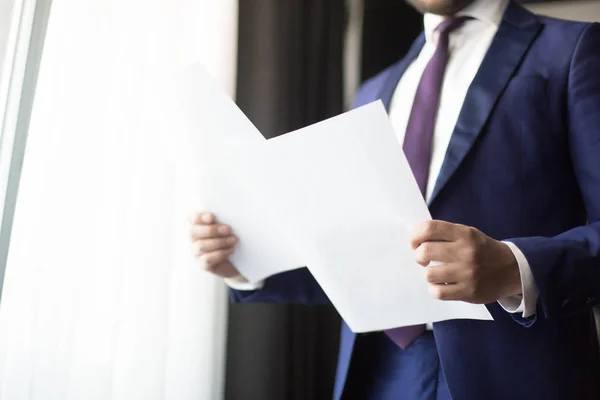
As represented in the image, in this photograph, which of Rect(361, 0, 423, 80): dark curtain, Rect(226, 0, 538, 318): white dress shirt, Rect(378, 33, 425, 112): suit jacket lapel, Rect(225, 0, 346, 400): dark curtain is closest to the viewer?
Rect(226, 0, 538, 318): white dress shirt

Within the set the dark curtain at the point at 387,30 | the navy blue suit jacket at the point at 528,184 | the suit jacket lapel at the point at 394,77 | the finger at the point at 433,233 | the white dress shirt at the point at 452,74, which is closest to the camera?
the finger at the point at 433,233

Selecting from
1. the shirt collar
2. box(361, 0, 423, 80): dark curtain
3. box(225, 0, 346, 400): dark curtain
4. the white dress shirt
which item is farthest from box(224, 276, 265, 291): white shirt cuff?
box(361, 0, 423, 80): dark curtain

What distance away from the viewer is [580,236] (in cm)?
55

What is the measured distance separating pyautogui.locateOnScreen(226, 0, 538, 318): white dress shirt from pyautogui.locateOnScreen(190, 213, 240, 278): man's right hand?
0.10 m

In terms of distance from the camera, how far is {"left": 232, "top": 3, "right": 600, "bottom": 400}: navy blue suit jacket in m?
0.60

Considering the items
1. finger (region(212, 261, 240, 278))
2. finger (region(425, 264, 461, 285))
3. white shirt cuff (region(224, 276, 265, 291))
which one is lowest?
finger (region(425, 264, 461, 285))

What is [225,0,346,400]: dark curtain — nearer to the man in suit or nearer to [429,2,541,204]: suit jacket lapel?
the man in suit

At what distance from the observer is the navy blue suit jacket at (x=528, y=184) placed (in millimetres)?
600

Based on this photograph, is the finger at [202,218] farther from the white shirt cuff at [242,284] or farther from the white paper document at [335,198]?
the white shirt cuff at [242,284]

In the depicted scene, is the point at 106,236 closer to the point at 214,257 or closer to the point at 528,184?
the point at 214,257

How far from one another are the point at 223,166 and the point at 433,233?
258mm

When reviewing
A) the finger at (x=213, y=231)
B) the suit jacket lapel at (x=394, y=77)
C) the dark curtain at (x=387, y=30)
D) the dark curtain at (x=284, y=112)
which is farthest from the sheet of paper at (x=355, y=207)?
the dark curtain at (x=387, y=30)

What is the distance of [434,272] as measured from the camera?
50 centimetres

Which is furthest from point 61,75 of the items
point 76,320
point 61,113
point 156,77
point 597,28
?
point 597,28
